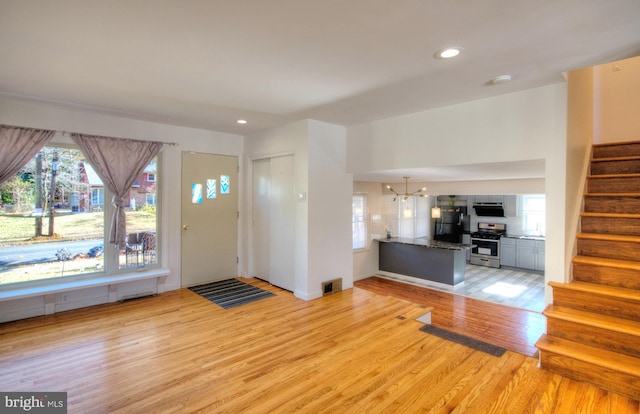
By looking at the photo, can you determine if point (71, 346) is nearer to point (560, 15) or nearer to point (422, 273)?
point (560, 15)

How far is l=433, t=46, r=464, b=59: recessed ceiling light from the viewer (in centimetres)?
220

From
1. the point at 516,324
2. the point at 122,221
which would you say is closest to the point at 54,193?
the point at 122,221

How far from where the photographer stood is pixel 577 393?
85.6 inches

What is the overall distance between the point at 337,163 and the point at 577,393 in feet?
11.3

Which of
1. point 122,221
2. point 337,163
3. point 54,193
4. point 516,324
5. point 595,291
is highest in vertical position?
point 337,163

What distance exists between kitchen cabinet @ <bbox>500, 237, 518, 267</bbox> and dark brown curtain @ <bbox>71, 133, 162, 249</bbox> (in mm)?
8622

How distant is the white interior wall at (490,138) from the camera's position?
2828mm

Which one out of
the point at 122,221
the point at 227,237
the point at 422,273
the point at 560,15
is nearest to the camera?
the point at 560,15

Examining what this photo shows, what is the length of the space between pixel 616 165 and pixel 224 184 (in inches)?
204

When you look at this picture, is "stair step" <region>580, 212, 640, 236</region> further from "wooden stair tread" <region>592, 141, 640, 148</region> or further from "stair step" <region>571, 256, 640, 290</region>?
"wooden stair tread" <region>592, 141, 640, 148</region>

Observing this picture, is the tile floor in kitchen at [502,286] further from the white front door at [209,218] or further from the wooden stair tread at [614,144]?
the white front door at [209,218]

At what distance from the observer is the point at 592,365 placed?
2.22 m

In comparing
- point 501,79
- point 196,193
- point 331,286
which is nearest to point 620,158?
point 501,79

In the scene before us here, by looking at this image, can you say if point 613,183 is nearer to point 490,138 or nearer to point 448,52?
point 490,138
